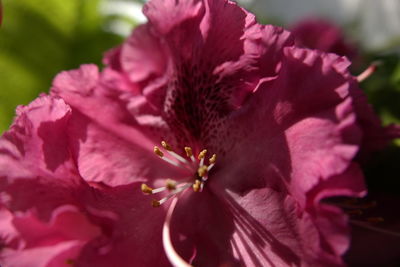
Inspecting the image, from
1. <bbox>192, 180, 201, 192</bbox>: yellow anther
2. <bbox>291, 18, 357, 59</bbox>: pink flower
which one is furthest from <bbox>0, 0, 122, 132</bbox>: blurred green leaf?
<bbox>291, 18, 357, 59</bbox>: pink flower

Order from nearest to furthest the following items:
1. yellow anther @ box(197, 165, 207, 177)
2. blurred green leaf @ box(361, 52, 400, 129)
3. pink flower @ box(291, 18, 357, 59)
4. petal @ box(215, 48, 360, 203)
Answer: petal @ box(215, 48, 360, 203), yellow anther @ box(197, 165, 207, 177), blurred green leaf @ box(361, 52, 400, 129), pink flower @ box(291, 18, 357, 59)

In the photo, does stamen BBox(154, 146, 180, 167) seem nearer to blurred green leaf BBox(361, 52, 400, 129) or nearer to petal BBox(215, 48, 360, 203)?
petal BBox(215, 48, 360, 203)

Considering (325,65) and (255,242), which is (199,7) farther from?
(255,242)

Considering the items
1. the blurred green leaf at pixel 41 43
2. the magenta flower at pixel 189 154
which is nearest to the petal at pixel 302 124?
the magenta flower at pixel 189 154

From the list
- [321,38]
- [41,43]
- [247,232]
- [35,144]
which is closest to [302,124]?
[247,232]

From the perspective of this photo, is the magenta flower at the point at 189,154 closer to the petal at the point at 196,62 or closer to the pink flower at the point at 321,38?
the petal at the point at 196,62

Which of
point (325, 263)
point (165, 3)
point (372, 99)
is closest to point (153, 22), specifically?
point (165, 3)
